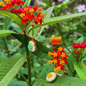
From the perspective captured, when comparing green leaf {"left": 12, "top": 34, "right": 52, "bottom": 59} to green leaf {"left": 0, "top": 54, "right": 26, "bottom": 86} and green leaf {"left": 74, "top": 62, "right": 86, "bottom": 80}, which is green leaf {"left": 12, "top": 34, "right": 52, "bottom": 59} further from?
green leaf {"left": 74, "top": 62, "right": 86, "bottom": 80}

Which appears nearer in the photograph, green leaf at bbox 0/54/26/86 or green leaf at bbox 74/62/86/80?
green leaf at bbox 0/54/26/86

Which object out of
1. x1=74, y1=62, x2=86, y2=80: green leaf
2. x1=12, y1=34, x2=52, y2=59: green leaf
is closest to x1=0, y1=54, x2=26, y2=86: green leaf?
x1=12, y1=34, x2=52, y2=59: green leaf

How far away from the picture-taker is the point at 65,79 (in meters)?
0.58

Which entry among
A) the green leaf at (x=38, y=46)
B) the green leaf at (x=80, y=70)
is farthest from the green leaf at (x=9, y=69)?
the green leaf at (x=80, y=70)

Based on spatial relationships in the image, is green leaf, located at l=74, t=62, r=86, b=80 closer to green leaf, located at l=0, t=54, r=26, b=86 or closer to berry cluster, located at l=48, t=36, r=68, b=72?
berry cluster, located at l=48, t=36, r=68, b=72

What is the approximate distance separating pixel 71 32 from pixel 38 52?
99.3 inches

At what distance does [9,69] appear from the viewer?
0.55 metres

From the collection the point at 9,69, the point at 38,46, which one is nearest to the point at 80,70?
the point at 38,46

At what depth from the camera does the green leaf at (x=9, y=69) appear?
0.49 m

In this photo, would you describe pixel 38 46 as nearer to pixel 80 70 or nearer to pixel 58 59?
pixel 58 59

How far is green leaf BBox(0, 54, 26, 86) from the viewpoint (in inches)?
19.2

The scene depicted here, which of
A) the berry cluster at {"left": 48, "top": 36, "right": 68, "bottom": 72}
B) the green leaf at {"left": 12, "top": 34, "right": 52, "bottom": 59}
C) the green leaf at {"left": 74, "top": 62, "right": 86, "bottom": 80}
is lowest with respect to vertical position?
the green leaf at {"left": 74, "top": 62, "right": 86, "bottom": 80}

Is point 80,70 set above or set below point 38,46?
below

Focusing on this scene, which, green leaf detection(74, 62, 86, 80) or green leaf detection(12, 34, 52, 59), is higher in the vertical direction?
green leaf detection(12, 34, 52, 59)
